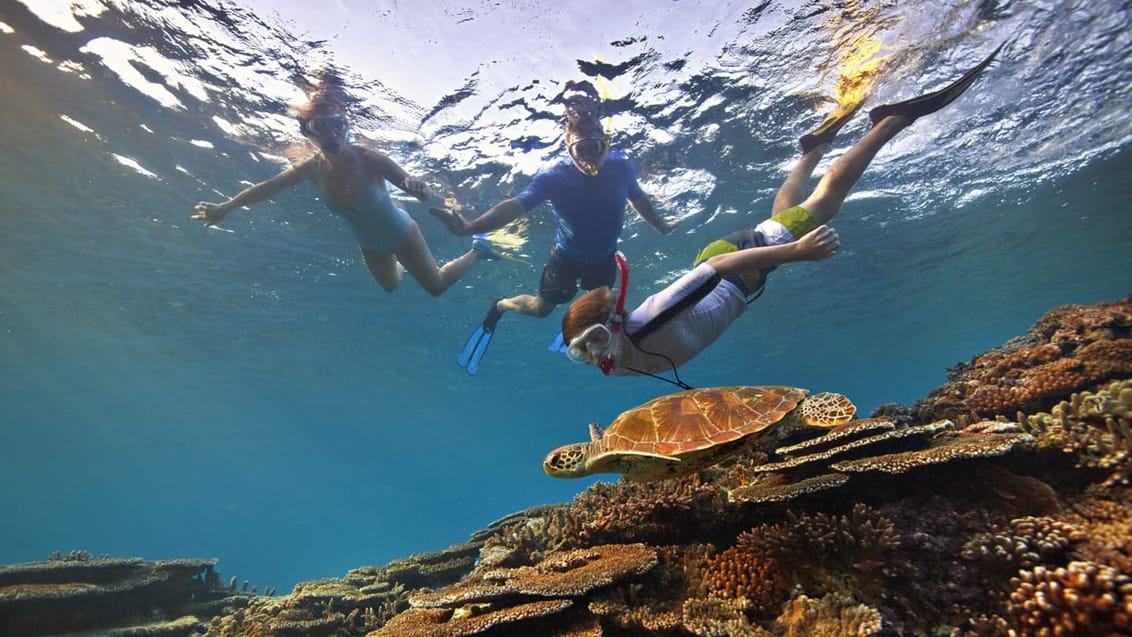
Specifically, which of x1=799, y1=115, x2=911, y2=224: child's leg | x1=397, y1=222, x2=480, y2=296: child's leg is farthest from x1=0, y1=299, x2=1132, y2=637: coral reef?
x1=397, y1=222, x2=480, y2=296: child's leg

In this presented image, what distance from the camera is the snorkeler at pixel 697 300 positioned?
12.4ft

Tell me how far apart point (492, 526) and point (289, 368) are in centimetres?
3469

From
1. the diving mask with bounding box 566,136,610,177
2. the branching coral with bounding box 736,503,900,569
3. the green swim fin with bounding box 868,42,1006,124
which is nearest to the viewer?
the branching coral with bounding box 736,503,900,569

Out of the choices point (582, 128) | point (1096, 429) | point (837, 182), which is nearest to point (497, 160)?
point (582, 128)

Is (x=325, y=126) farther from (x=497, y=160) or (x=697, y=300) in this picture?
(x=697, y=300)

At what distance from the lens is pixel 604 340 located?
3.68 metres

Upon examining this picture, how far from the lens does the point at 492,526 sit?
24.7 ft

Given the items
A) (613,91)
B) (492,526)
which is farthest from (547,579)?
(613,91)

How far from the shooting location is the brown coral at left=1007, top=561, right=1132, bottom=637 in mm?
2277

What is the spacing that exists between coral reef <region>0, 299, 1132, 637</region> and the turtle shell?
12.7 inches

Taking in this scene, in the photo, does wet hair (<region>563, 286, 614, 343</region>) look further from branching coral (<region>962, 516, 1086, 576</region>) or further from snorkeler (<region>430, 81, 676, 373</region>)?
snorkeler (<region>430, 81, 676, 373</region>)

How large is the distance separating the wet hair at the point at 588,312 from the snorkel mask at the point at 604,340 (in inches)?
2.3

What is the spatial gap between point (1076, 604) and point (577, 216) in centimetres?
874

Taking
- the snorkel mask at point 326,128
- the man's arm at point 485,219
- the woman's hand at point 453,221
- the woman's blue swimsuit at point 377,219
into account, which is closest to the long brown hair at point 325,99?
the snorkel mask at point 326,128
